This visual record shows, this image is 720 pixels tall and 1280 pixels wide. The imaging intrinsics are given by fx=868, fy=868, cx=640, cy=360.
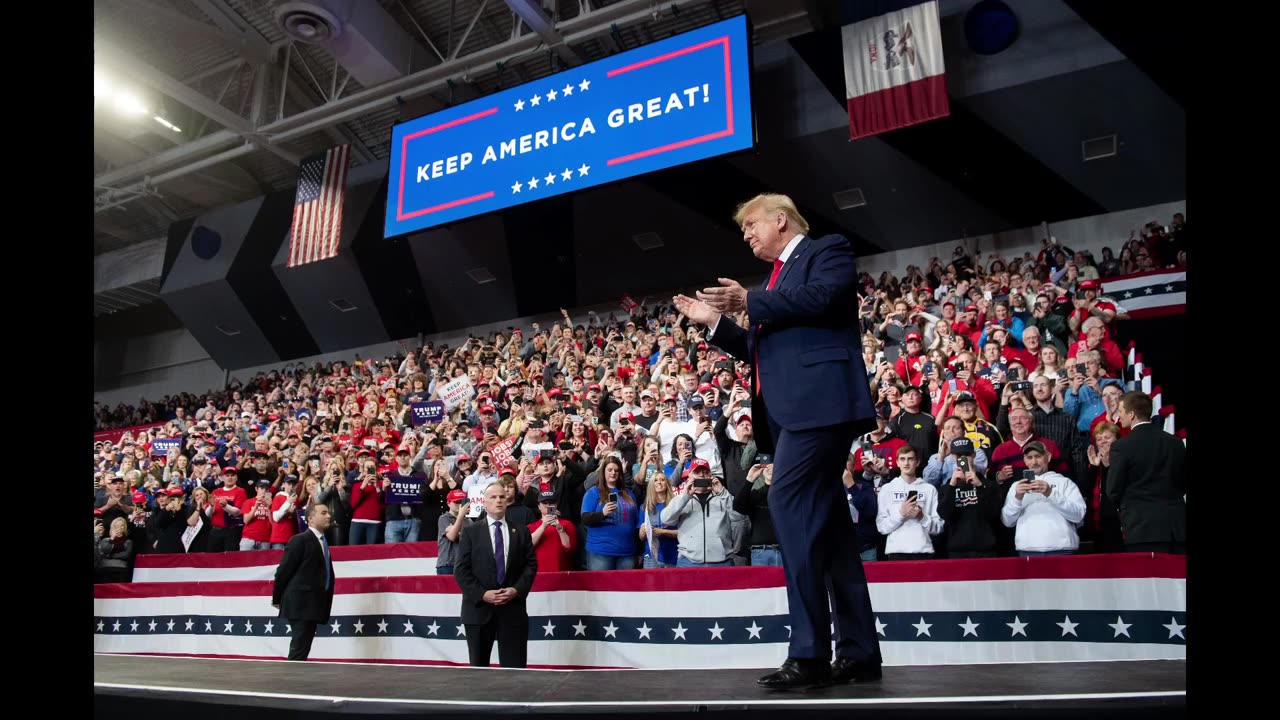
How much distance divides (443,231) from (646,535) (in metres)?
12.8

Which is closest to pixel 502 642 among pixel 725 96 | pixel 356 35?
pixel 725 96

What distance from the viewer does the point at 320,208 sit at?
17469 mm

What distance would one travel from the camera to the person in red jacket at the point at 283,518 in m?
9.92

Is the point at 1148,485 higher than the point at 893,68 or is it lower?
lower

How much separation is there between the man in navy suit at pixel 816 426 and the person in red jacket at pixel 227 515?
913 cm

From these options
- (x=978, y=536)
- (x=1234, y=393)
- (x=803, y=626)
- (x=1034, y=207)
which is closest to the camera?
(x=1234, y=393)

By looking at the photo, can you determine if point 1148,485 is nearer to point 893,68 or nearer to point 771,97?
point 893,68

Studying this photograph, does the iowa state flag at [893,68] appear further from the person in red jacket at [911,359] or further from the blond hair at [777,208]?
the blond hair at [777,208]

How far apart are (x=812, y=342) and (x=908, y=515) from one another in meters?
3.70

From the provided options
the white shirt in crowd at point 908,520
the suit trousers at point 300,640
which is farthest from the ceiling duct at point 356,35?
the white shirt in crowd at point 908,520

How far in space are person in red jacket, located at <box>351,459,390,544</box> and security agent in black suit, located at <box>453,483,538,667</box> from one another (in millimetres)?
3049

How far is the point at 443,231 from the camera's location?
18469 mm

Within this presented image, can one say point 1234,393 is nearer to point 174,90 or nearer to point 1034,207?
point 1034,207
